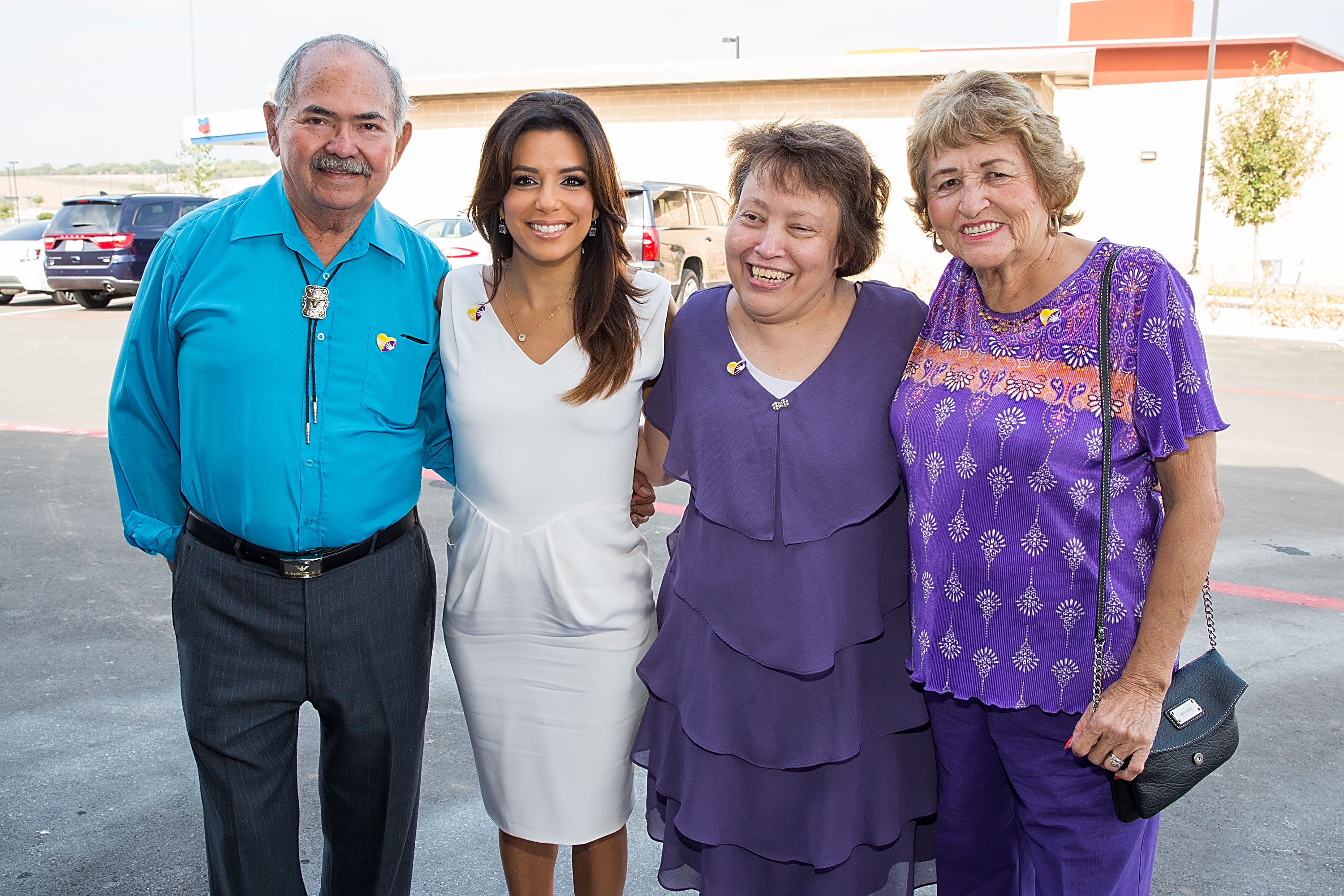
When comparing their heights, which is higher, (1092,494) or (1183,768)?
(1092,494)

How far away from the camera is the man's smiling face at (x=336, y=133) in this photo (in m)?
2.24

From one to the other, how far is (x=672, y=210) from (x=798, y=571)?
39.6 feet

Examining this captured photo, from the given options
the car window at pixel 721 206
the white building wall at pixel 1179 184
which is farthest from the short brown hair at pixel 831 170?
the white building wall at pixel 1179 184

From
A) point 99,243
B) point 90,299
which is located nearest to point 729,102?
point 99,243

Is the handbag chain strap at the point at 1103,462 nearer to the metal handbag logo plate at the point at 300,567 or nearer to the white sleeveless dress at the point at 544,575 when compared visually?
the white sleeveless dress at the point at 544,575

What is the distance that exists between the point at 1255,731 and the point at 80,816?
395cm

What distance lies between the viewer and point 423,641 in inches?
97.9

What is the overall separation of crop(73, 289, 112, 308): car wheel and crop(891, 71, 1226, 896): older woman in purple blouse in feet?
57.6

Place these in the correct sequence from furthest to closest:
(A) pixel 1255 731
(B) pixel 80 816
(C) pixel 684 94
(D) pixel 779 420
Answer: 1. (C) pixel 684 94
2. (A) pixel 1255 731
3. (B) pixel 80 816
4. (D) pixel 779 420

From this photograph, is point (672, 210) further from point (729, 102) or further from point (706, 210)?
point (729, 102)

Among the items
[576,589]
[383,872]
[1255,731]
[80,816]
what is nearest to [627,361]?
[576,589]

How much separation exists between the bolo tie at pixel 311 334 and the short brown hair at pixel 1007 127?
1.34m

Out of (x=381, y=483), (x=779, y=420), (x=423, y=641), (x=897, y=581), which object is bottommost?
(x=423, y=641)

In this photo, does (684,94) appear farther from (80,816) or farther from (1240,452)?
(80,816)
